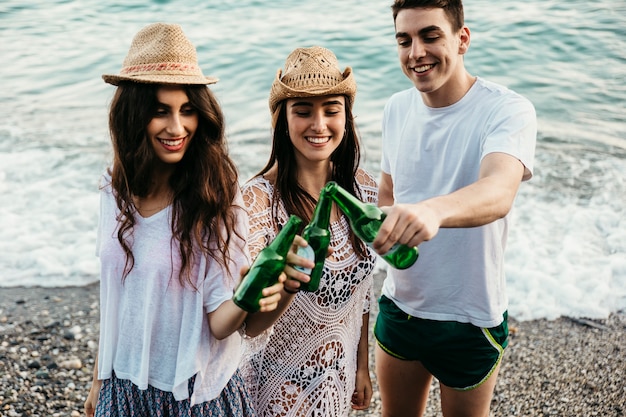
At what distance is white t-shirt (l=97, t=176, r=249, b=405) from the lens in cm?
224

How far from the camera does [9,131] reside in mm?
9328

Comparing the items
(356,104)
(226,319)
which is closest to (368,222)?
(226,319)

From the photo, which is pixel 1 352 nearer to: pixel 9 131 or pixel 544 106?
pixel 9 131

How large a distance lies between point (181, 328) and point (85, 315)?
3084mm

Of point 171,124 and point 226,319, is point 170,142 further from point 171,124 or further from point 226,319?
point 226,319

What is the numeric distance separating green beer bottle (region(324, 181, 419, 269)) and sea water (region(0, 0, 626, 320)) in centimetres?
347

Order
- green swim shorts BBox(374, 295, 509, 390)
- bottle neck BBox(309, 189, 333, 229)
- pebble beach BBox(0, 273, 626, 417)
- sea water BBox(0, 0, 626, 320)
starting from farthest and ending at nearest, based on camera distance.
Answer: sea water BBox(0, 0, 626, 320)
pebble beach BBox(0, 273, 626, 417)
green swim shorts BBox(374, 295, 509, 390)
bottle neck BBox(309, 189, 333, 229)

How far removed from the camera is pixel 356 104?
10.2m

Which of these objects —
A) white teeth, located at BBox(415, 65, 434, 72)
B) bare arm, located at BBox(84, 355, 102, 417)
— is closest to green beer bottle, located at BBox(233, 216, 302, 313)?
bare arm, located at BBox(84, 355, 102, 417)

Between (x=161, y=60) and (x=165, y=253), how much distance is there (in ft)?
2.15

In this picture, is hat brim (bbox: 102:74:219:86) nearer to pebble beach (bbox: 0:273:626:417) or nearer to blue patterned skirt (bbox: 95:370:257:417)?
blue patterned skirt (bbox: 95:370:257:417)

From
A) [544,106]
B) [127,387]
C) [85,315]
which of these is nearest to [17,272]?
[85,315]

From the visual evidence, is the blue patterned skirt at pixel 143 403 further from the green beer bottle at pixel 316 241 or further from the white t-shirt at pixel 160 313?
the green beer bottle at pixel 316 241

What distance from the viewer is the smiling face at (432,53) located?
8.75 ft
